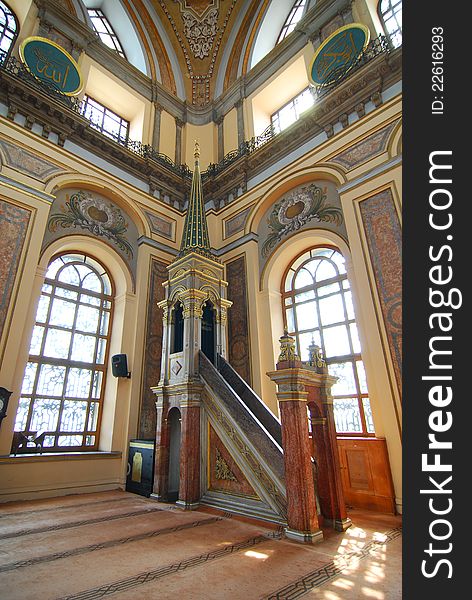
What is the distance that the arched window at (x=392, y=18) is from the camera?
21.1ft

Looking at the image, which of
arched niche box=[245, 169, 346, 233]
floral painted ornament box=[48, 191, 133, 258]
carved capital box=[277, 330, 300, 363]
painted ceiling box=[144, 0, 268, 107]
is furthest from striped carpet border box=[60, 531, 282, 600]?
painted ceiling box=[144, 0, 268, 107]

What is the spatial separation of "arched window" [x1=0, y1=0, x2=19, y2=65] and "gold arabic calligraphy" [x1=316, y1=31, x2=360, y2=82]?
630 cm

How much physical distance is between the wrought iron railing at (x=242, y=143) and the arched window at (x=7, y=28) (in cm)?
48

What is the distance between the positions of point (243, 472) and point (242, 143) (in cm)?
757

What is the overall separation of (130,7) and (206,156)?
4635 mm

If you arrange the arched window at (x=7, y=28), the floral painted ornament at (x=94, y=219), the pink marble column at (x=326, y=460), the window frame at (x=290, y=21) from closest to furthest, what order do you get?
the pink marble column at (x=326, y=460) < the floral painted ornament at (x=94, y=219) < the arched window at (x=7, y=28) < the window frame at (x=290, y=21)

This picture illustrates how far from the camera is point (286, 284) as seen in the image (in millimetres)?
7070

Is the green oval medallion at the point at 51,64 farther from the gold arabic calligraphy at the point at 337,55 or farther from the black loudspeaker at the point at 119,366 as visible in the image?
the black loudspeaker at the point at 119,366

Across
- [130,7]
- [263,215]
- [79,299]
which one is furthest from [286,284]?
[130,7]

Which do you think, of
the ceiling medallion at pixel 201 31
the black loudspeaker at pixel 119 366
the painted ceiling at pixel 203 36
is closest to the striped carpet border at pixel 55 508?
the black loudspeaker at pixel 119 366

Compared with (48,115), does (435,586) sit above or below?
below

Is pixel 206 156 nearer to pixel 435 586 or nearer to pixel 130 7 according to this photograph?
pixel 130 7

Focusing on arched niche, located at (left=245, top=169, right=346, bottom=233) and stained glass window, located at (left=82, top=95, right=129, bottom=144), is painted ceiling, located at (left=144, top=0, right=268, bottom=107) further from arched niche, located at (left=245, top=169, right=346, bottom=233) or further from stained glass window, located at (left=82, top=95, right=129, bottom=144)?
arched niche, located at (left=245, top=169, right=346, bottom=233)

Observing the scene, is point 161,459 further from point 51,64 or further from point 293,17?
point 293,17
